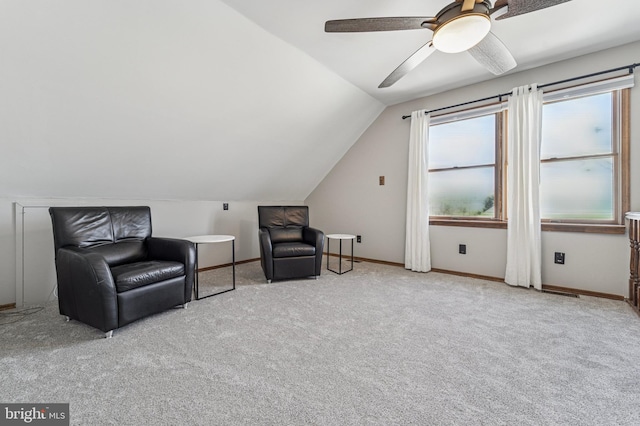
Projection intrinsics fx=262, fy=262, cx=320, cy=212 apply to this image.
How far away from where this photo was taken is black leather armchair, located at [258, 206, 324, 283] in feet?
10.6

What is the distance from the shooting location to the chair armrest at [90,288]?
6.11ft

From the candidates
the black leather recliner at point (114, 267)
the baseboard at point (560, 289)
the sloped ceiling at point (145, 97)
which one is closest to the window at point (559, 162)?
the baseboard at point (560, 289)

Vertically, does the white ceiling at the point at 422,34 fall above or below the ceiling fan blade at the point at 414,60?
above

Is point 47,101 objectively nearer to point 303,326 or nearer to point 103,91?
point 103,91

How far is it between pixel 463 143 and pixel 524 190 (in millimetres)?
1024

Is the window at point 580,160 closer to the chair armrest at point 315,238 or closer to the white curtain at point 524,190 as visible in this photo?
the white curtain at point 524,190

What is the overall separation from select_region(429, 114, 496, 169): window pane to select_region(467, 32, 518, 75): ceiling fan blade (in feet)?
4.71

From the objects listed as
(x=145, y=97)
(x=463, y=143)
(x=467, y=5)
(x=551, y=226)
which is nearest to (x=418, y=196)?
(x=463, y=143)

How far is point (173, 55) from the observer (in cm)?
212

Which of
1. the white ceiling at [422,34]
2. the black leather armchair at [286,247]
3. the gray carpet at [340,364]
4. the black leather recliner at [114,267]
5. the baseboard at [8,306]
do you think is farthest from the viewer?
the black leather armchair at [286,247]

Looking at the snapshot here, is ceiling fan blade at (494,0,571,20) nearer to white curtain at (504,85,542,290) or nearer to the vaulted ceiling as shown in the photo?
the vaulted ceiling

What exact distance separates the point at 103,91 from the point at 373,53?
245 cm

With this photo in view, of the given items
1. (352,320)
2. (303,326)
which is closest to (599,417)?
(352,320)

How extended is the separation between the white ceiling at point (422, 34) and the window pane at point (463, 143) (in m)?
0.57
